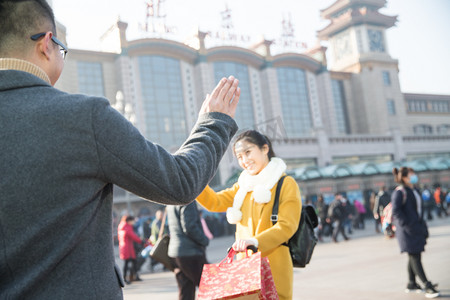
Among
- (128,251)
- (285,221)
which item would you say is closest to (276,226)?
(285,221)

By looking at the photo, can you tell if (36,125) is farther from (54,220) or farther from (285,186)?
(285,186)

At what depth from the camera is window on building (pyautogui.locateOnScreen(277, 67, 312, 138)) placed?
4438cm

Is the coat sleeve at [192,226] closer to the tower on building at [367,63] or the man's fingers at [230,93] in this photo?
the man's fingers at [230,93]

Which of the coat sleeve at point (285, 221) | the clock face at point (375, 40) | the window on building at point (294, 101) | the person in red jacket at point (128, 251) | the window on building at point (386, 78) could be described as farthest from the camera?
the clock face at point (375, 40)

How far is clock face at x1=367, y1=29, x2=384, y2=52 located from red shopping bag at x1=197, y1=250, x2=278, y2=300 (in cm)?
5381

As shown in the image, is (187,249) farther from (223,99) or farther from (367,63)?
(367,63)

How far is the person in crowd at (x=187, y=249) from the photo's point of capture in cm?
549

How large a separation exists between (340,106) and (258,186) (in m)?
48.9

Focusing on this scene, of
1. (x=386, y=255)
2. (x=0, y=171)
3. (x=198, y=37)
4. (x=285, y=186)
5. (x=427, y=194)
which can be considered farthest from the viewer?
(x=198, y=37)

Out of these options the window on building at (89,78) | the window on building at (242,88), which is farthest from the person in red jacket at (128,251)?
the window on building at (242,88)

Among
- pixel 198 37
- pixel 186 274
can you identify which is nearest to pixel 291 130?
pixel 198 37

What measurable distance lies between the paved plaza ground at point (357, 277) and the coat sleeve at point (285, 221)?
303 cm

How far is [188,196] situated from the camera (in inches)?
54.5

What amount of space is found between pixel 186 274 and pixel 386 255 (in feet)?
20.3
